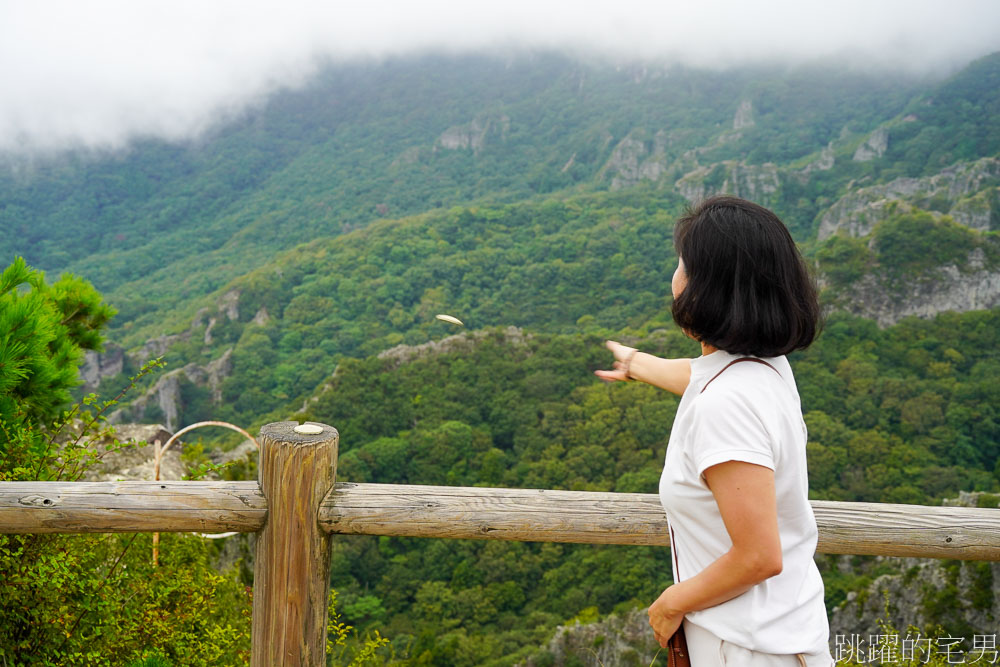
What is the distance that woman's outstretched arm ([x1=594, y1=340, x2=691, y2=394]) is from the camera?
1.57m

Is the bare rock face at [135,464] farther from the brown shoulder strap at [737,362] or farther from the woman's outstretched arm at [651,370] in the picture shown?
the brown shoulder strap at [737,362]

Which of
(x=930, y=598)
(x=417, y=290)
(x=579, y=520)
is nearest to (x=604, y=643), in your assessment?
(x=930, y=598)

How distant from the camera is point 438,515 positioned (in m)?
1.79

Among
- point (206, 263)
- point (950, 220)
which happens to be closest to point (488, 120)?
point (206, 263)

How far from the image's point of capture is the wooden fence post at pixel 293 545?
1.70 meters

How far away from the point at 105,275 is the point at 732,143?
51.1m

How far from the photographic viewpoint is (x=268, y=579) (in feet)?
5.66

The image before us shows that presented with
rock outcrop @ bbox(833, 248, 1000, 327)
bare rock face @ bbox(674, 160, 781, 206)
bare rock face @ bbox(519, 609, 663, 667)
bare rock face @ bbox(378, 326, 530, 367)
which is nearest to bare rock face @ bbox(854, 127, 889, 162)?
bare rock face @ bbox(674, 160, 781, 206)

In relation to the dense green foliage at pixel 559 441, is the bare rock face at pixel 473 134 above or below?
above

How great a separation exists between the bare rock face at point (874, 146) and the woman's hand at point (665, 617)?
5311 cm

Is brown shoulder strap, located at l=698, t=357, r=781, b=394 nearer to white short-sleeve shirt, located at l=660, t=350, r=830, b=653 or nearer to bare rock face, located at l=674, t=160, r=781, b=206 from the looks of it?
white short-sleeve shirt, located at l=660, t=350, r=830, b=653

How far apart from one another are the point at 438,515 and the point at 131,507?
0.76 meters

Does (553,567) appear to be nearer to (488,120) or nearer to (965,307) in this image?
(965,307)

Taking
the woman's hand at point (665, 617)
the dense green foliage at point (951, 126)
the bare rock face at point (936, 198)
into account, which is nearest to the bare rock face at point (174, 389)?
the woman's hand at point (665, 617)
